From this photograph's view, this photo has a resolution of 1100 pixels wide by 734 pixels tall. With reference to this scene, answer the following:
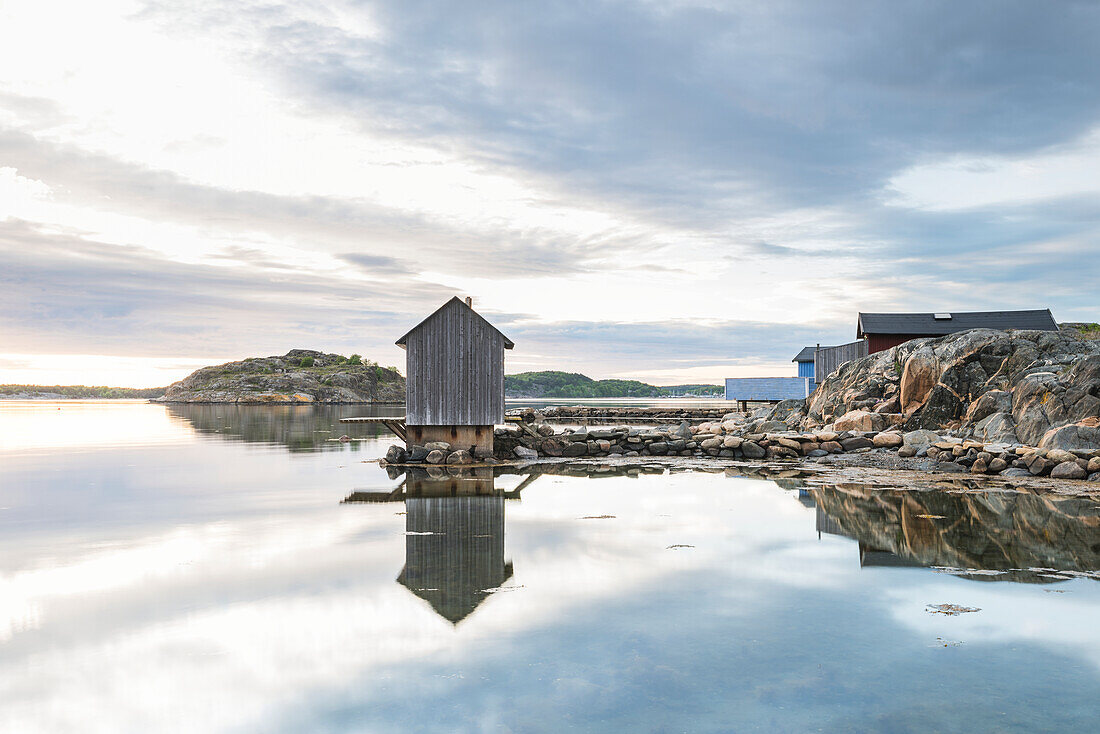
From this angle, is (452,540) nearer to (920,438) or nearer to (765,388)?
(920,438)

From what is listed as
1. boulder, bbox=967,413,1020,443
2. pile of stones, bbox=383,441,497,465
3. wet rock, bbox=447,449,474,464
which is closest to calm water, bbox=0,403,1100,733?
boulder, bbox=967,413,1020,443

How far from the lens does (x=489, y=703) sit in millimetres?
6086

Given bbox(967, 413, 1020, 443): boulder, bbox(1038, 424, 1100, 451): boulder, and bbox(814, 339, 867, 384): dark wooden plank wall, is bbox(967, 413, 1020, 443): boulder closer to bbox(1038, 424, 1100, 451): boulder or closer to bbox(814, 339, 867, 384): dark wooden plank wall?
bbox(1038, 424, 1100, 451): boulder

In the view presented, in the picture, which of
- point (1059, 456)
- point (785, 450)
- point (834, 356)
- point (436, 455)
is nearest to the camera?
point (1059, 456)

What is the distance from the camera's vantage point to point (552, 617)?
27.7 feet

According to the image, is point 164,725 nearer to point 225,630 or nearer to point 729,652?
point 225,630

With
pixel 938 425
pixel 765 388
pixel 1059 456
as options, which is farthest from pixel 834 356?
pixel 1059 456

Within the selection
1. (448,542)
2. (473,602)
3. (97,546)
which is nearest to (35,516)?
(97,546)

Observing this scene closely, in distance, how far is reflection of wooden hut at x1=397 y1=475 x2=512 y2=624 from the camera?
30.7 feet

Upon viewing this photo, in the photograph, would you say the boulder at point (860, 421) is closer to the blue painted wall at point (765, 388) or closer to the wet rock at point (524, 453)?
the wet rock at point (524, 453)

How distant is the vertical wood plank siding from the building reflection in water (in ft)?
14.8

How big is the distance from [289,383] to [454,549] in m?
134

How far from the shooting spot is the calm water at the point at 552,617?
19.7 feet

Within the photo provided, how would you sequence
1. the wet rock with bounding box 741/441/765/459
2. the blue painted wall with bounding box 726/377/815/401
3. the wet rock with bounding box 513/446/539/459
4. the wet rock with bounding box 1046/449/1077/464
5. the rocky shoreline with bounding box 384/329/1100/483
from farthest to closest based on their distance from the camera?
the blue painted wall with bounding box 726/377/815/401
the wet rock with bounding box 513/446/539/459
the wet rock with bounding box 741/441/765/459
the rocky shoreline with bounding box 384/329/1100/483
the wet rock with bounding box 1046/449/1077/464
